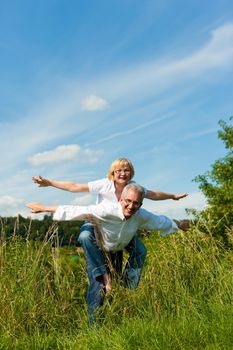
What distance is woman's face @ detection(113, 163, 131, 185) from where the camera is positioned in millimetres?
5734

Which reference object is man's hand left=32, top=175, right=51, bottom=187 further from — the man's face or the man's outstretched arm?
the man's face

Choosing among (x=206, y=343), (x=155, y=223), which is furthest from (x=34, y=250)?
(x=206, y=343)

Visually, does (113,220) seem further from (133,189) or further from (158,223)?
(158,223)

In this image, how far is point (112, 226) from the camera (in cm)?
548

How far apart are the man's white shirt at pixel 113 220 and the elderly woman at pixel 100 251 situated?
0.15 m

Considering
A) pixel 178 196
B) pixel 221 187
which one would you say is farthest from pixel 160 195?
pixel 221 187

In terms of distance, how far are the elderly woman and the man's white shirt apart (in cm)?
15

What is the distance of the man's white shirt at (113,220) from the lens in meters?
5.37

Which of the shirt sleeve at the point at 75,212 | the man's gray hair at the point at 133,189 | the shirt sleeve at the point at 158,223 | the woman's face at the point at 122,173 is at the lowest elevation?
the shirt sleeve at the point at 158,223

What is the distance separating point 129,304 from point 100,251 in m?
0.60

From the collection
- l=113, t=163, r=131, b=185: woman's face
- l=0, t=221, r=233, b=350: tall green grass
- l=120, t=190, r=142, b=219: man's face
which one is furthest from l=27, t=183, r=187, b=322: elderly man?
l=113, t=163, r=131, b=185: woman's face

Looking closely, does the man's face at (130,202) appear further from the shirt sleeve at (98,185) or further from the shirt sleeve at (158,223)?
the shirt sleeve at (98,185)

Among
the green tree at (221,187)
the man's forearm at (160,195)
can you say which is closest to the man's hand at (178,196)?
the man's forearm at (160,195)

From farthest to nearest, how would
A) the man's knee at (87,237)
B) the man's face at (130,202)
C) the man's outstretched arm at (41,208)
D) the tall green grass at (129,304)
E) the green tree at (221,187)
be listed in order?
1. the green tree at (221,187)
2. the man's knee at (87,237)
3. the man's outstretched arm at (41,208)
4. the man's face at (130,202)
5. the tall green grass at (129,304)
